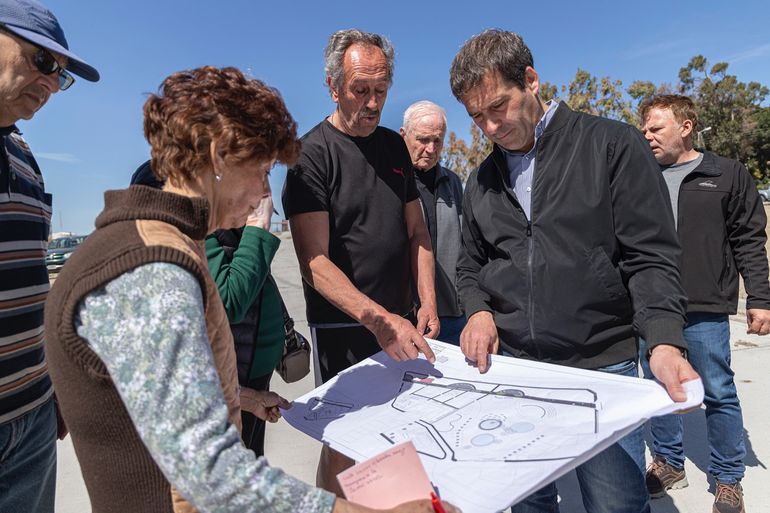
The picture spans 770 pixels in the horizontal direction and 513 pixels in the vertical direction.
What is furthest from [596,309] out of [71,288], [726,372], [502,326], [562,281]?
[726,372]

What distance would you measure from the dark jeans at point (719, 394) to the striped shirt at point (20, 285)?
299 cm

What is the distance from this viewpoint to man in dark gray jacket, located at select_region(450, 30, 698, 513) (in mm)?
1578

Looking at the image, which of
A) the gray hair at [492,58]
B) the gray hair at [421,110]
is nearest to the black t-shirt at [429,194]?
the gray hair at [421,110]

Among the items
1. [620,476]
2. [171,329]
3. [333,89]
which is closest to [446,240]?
[333,89]

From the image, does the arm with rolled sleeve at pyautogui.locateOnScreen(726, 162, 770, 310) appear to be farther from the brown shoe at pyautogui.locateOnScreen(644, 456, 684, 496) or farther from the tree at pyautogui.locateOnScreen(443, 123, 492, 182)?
the tree at pyautogui.locateOnScreen(443, 123, 492, 182)

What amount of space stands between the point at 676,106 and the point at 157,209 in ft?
10.1

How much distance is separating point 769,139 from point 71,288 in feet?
171

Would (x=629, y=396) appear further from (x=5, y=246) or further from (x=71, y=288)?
(x=5, y=246)

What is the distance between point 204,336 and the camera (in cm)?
82

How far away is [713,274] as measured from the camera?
9.19 feet

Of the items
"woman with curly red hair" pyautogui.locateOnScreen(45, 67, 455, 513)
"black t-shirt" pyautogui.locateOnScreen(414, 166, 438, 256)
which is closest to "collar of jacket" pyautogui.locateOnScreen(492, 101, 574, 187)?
"woman with curly red hair" pyautogui.locateOnScreen(45, 67, 455, 513)

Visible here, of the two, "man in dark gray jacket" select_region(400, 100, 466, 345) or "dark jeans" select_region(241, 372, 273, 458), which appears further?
"man in dark gray jacket" select_region(400, 100, 466, 345)

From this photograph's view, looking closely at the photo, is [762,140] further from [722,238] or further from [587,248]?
[587,248]

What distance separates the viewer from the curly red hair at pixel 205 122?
39.0 inches
